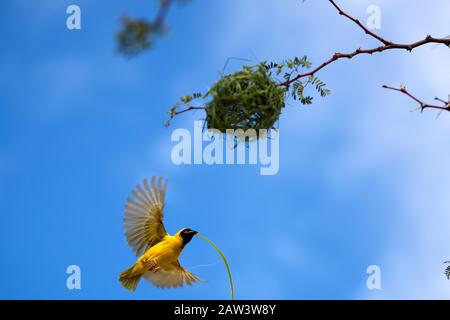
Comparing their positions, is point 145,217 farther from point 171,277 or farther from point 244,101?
point 244,101

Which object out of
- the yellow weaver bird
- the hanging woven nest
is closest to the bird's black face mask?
the yellow weaver bird

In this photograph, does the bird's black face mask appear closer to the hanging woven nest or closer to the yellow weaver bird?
the yellow weaver bird

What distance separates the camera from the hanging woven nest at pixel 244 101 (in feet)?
7.02

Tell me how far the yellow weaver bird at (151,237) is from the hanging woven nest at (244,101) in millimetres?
497

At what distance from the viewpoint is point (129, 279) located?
2637mm

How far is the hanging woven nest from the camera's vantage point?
214 centimetres

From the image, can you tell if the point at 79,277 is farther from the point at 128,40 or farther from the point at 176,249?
the point at 128,40

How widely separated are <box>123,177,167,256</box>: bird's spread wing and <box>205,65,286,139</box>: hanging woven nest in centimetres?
48

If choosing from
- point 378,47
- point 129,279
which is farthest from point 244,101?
point 129,279

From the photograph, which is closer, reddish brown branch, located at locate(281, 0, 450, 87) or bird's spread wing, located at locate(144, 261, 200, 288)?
reddish brown branch, located at locate(281, 0, 450, 87)

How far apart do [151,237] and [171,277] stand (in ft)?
0.69
